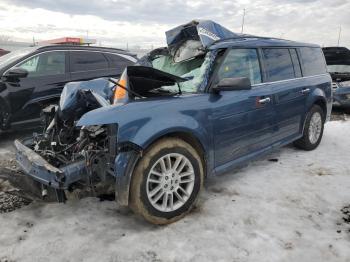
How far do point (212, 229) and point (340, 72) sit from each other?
8.32 m

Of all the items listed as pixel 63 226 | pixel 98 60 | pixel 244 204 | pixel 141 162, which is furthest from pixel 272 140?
pixel 98 60

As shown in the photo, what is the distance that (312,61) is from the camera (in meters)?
5.60

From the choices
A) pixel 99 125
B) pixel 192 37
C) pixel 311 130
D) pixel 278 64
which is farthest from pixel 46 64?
pixel 311 130

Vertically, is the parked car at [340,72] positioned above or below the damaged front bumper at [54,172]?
above

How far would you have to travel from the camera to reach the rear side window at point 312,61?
5340mm

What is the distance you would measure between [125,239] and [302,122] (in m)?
3.40

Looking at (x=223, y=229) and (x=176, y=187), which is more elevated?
(x=176, y=187)

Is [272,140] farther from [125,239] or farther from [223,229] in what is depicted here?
[125,239]

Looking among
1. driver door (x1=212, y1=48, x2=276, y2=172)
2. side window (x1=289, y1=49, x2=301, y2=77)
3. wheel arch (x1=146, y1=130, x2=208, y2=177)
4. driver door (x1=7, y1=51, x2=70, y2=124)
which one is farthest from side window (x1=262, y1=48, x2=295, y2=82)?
driver door (x1=7, y1=51, x2=70, y2=124)

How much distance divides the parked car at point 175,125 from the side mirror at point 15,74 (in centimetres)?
215

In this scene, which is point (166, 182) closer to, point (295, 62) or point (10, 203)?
point (10, 203)

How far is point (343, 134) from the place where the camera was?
22.4ft

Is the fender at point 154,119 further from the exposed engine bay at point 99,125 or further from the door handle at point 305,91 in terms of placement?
the door handle at point 305,91

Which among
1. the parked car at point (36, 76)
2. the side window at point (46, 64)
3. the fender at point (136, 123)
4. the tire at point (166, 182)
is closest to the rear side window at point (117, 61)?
the parked car at point (36, 76)
